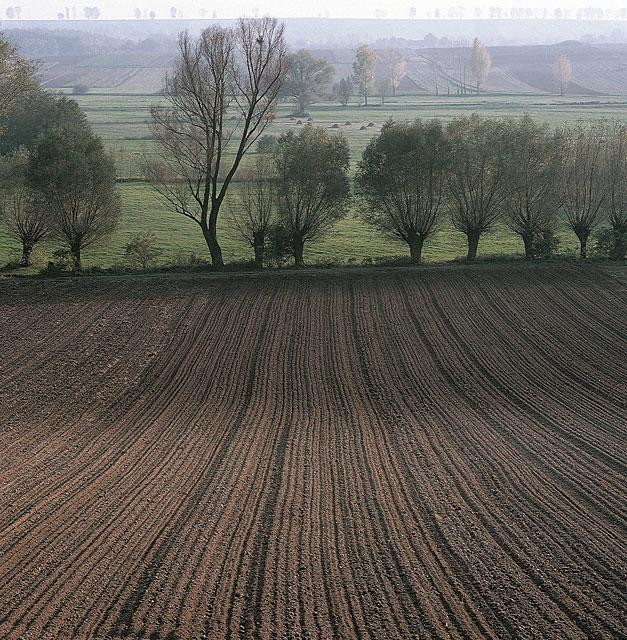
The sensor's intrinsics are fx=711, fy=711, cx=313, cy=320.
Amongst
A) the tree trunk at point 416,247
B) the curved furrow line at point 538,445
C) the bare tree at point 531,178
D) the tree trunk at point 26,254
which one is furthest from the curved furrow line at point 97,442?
the bare tree at point 531,178

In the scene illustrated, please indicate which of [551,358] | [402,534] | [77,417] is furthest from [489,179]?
[402,534]

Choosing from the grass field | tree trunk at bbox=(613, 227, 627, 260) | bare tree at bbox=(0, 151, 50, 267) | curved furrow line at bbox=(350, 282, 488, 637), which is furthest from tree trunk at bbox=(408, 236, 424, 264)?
bare tree at bbox=(0, 151, 50, 267)

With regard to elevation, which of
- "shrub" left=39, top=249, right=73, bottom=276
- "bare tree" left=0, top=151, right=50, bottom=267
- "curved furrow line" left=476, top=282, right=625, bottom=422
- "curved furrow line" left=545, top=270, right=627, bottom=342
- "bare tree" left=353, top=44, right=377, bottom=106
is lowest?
"curved furrow line" left=476, top=282, right=625, bottom=422

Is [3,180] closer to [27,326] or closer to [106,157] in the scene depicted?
[106,157]

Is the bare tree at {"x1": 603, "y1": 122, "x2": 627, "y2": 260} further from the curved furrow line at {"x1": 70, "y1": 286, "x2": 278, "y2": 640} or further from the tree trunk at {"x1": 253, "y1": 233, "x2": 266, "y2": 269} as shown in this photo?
the curved furrow line at {"x1": 70, "y1": 286, "x2": 278, "y2": 640}

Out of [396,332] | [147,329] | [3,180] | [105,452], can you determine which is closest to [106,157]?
[3,180]

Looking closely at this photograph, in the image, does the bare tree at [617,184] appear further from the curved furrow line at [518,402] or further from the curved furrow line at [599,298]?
the curved furrow line at [518,402]

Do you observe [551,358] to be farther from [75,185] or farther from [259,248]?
[75,185]
